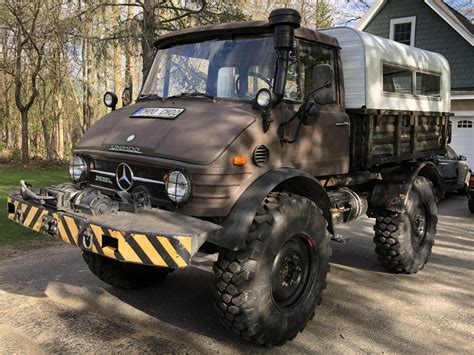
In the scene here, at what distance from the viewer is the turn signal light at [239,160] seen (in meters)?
3.62

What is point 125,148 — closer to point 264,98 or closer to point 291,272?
point 264,98

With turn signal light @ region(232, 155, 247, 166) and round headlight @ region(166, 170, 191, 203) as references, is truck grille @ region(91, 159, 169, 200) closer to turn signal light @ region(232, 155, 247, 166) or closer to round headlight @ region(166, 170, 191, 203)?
round headlight @ region(166, 170, 191, 203)

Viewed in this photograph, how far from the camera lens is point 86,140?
175 inches

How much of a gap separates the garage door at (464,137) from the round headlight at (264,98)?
14.6 m

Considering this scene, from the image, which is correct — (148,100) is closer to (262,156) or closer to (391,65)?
(262,156)

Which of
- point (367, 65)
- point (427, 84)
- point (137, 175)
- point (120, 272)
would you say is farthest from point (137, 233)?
point (427, 84)

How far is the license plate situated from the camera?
3.99 metres

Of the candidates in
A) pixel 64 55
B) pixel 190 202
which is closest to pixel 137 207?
pixel 190 202

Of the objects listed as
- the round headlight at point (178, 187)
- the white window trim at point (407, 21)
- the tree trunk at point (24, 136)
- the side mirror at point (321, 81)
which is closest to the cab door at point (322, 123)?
the side mirror at point (321, 81)

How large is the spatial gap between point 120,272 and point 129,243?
1.83m

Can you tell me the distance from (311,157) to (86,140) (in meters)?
2.14

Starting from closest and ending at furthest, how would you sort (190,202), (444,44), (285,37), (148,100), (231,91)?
(190,202)
(285,37)
(231,91)
(148,100)
(444,44)

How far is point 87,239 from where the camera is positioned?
340cm

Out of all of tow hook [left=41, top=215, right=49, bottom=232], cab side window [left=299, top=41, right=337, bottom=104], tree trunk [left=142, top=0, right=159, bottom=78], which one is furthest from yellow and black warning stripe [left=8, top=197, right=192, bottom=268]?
tree trunk [left=142, top=0, right=159, bottom=78]
